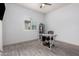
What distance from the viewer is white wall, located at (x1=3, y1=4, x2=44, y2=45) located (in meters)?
4.18

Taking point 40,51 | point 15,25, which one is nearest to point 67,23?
point 40,51

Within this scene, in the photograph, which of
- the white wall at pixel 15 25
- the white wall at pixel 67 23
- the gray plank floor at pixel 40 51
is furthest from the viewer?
the white wall at pixel 67 23

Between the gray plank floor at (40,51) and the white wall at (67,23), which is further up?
the white wall at (67,23)

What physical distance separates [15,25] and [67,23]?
3661 millimetres

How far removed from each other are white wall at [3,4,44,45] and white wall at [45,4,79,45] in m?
2.01

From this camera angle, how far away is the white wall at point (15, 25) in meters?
4.18

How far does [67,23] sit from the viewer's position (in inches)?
192

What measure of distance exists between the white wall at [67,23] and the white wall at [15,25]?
79.3 inches

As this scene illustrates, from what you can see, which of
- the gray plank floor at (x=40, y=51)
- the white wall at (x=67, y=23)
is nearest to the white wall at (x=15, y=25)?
the gray plank floor at (x=40, y=51)

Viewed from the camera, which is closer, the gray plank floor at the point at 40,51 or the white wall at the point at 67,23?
the gray plank floor at the point at 40,51

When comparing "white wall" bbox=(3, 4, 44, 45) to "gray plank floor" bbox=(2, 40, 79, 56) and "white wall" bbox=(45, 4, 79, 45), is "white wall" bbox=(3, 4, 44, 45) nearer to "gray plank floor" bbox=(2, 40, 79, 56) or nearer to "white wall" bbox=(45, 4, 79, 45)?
"gray plank floor" bbox=(2, 40, 79, 56)

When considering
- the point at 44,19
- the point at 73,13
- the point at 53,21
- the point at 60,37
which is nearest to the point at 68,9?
the point at 73,13

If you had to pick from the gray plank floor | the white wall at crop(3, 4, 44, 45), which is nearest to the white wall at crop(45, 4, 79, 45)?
the gray plank floor

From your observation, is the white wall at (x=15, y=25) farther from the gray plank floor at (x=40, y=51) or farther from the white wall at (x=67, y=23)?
the white wall at (x=67, y=23)
